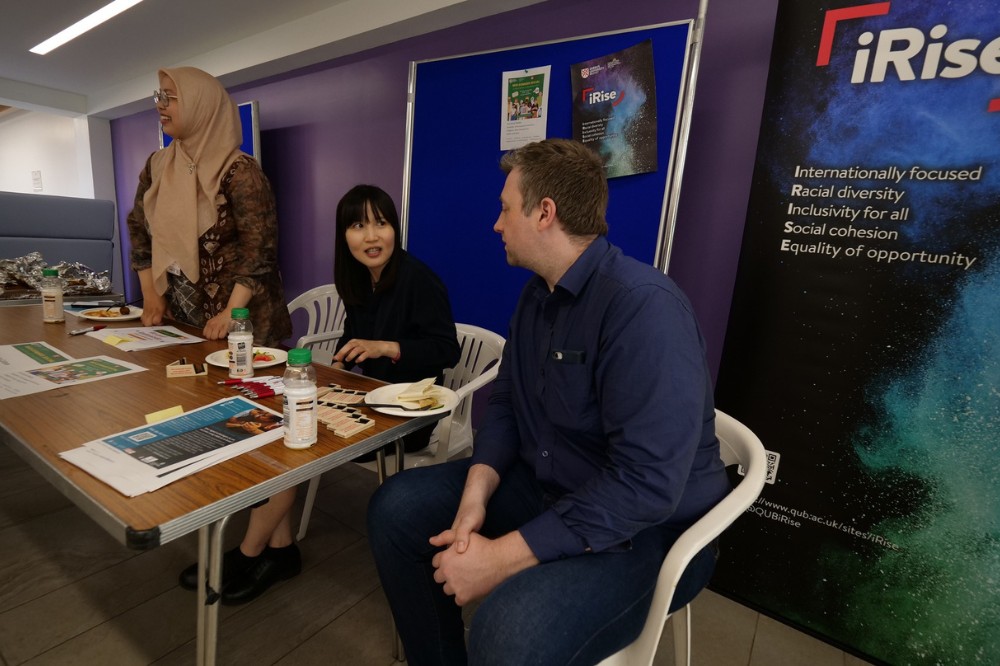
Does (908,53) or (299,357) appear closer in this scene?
(299,357)

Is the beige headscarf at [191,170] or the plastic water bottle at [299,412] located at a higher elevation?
the beige headscarf at [191,170]

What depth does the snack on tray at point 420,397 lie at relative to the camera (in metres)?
1.16

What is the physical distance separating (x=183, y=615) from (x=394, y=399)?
1.03m

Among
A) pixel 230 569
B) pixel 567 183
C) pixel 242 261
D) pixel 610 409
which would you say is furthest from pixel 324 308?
pixel 610 409

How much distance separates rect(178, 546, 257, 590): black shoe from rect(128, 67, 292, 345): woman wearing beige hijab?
2.39ft

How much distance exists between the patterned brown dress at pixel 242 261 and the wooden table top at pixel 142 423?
0.40m

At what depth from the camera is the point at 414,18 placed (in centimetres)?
249

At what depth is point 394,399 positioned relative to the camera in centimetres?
119

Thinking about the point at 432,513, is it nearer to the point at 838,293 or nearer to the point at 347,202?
the point at 347,202

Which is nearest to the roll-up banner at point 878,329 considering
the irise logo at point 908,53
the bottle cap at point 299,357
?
the irise logo at point 908,53

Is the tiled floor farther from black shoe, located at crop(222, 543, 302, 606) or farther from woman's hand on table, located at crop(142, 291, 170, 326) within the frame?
woman's hand on table, located at crop(142, 291, 170, 326)

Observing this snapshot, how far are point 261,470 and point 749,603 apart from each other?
5.36 ft

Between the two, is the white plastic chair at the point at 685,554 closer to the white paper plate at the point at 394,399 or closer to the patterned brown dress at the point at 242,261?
the white paper plate at the point at 394,399

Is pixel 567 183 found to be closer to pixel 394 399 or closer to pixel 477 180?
pixel 394 399
